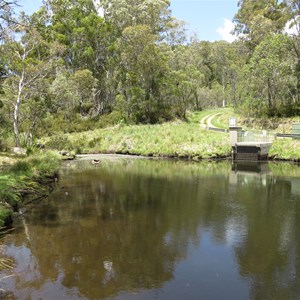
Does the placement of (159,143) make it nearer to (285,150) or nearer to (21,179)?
(285,150)

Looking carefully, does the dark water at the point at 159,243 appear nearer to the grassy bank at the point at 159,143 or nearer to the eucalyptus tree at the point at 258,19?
the grassy bank at the point at 159,143

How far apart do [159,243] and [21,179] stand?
28.9ft

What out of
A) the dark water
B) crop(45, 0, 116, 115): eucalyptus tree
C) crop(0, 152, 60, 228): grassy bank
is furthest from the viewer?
crop(45, 0, 116, 115): eucalyptus tree

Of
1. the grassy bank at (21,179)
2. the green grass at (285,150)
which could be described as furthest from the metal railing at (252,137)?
the grassy bank at (21,179)

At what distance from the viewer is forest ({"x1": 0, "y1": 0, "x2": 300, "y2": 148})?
40.7 metres

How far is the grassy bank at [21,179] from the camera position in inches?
570

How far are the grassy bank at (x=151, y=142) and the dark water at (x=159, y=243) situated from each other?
1316 centimetres

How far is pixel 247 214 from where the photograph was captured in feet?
50.0

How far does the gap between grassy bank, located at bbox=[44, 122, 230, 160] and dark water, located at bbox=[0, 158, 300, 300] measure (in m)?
13.2

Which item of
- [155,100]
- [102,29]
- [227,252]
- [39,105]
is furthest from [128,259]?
[102,29]

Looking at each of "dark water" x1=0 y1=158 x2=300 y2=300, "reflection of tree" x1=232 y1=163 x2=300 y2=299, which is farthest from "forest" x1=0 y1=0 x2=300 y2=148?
"reflection of tree" x1=232 y1=163 x2=300 y2=299

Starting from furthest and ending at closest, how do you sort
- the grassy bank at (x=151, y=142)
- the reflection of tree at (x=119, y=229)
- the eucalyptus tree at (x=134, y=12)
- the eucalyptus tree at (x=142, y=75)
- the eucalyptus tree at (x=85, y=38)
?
the eucalyptus tree at (x=134, y=12) → the eucalyptus tree at (x=85, y=38) → the eucalyptus tree at (x=142, y=75) → the grassy bank at (x=151, y=142) → the reflection of tree at (x=119, y=229)

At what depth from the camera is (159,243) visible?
1192cm

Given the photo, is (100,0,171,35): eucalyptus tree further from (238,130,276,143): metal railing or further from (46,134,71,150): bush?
(238,130,276,143): metal railing
